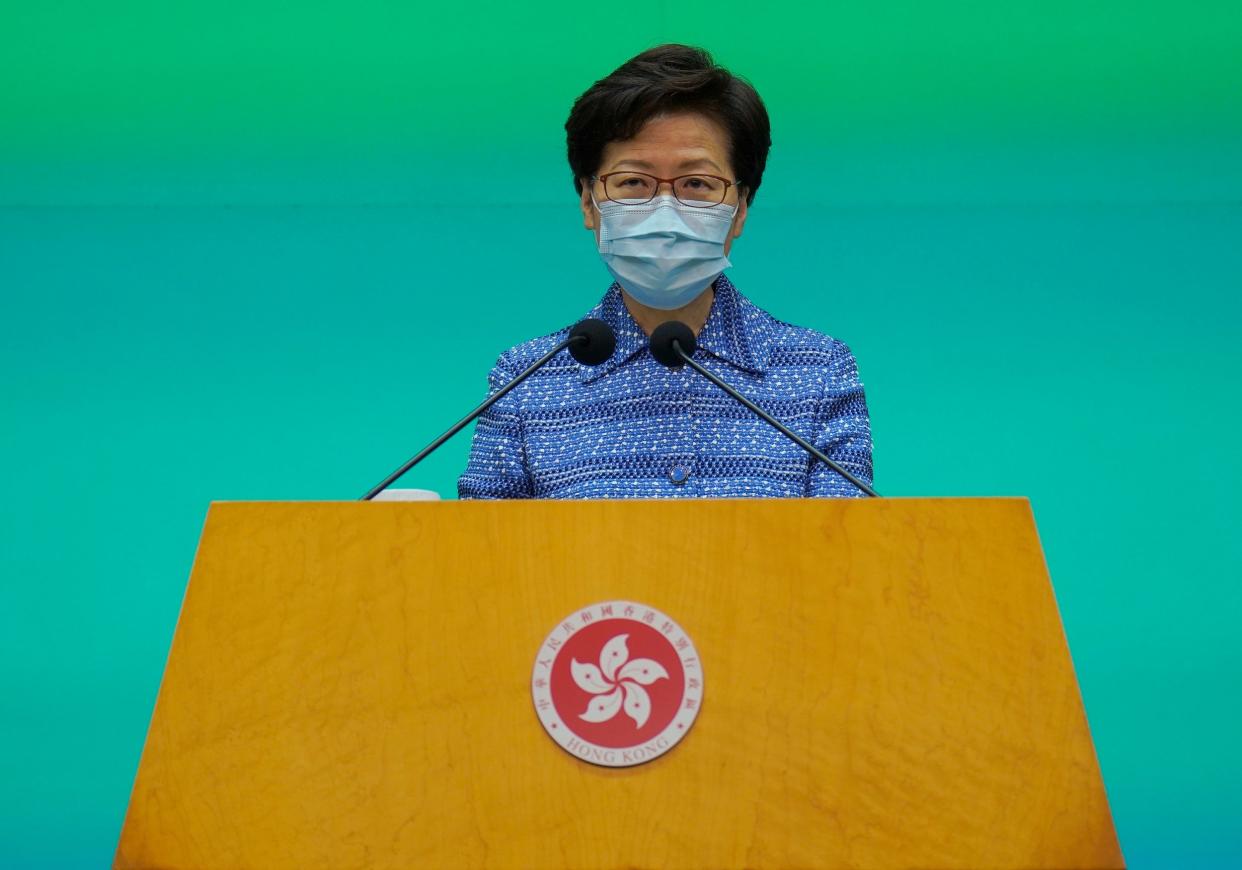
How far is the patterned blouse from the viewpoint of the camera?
161 centimetres

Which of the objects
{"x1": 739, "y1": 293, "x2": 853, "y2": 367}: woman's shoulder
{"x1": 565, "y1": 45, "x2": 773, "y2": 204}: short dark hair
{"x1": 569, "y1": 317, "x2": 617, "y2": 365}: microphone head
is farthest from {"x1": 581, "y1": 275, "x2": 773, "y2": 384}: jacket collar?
{"x1": 569, "y1": 317, "x2": 617, "y2": 365}: microphone head

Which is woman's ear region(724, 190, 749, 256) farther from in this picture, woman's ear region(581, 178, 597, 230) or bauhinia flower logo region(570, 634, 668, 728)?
bauhinia flower logo region(570, 634, 668, 728)

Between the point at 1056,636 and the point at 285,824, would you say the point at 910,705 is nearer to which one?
the point at 1056,636

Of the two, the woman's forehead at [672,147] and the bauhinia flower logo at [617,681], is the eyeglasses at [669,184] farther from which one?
the bauhinia flower logo at [617,681]

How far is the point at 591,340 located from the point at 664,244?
303 millimetres

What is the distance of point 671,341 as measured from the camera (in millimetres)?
1368

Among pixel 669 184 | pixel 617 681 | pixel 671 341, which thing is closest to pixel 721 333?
pixel 669 184

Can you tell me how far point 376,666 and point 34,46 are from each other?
191 cm

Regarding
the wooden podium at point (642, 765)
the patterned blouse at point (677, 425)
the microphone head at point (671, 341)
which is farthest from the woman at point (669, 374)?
Result: the wooden podium at point (642, 765)

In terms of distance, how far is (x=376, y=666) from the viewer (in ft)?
3.31

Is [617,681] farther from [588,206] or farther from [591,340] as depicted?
[588,206]

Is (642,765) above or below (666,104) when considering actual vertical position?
below

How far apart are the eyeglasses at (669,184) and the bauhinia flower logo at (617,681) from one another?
757 mm

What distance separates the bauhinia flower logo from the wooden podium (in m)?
0.03
